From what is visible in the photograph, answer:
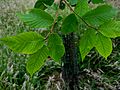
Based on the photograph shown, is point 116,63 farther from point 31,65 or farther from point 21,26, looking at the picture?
point 31,65

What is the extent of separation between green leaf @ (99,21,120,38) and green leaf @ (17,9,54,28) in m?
0.10

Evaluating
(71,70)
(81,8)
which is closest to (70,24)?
(81,8)

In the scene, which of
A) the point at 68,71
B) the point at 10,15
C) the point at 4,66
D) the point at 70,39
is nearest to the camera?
the point at 70,39

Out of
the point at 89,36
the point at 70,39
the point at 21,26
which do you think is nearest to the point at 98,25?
the point at 89,36

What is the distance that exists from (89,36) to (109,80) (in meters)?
Result: 3.72

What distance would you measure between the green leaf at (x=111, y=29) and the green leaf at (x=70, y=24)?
0.20ft

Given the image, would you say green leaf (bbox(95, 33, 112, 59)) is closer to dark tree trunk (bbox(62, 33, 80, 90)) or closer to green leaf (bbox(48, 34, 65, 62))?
green leaf (bbox(48, 34, 65, 62))

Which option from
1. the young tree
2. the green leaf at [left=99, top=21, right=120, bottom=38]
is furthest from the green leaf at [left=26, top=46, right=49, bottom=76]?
the green leaf at [left=99, top=21, right=120, bottom=38]

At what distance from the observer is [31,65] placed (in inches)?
21.9

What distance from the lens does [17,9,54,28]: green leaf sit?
0.56m

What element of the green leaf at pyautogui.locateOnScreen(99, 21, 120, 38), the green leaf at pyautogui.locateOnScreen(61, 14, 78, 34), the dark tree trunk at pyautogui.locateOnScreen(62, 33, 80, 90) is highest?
the green leaf at pyautogui.locateOnScreen(61, 14, 78, 34)

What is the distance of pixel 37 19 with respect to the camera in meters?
0.57

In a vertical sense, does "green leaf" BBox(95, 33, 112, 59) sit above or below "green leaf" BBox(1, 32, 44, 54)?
below

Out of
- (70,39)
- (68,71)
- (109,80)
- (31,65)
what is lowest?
(109,80)
